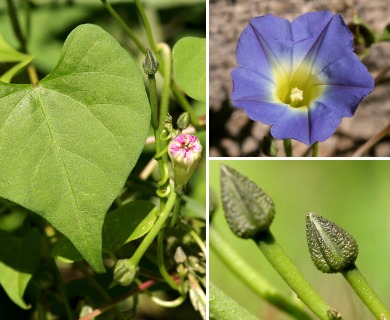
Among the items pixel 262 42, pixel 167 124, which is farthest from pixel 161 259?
pixel 262 42

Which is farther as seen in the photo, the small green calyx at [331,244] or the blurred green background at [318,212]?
the blurred green background at [318,212]

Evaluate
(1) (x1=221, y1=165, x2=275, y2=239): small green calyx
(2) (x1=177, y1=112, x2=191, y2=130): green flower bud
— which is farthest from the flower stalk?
(2) (x1=177, y1=112, x2=191, y2=130): green flower bud

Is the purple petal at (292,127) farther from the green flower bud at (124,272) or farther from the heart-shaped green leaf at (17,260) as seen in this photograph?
the heart-shaped green leaf at (17,260)

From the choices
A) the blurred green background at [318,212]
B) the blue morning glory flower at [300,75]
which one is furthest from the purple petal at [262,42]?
the blurred green background at [318,212]

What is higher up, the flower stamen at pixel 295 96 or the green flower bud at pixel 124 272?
the flower stamen at pixel 295 96

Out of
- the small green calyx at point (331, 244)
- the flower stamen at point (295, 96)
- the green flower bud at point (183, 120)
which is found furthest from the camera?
the flower stamen at point (295, 96)

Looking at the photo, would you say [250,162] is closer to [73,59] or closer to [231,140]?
[231,140]

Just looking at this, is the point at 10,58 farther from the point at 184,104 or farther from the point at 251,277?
the point at 251,277
